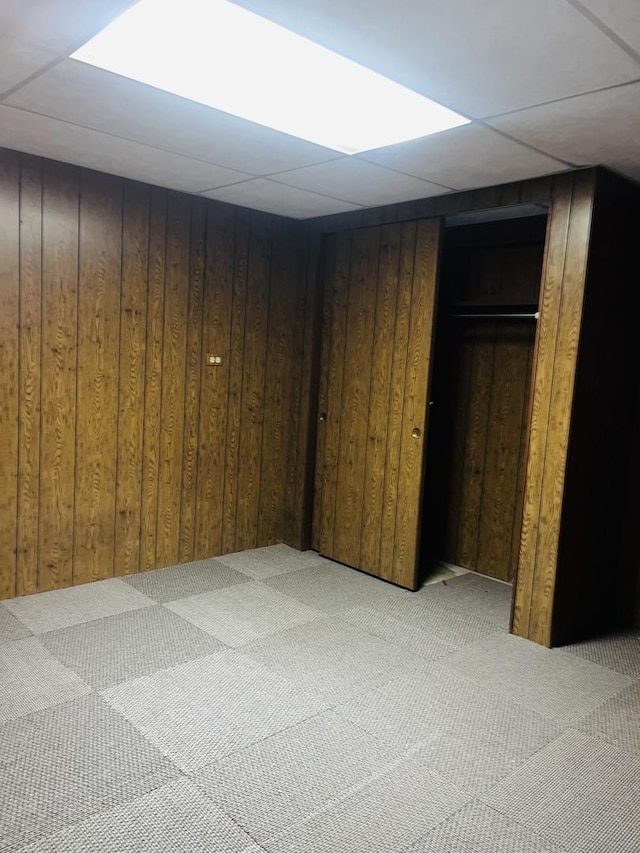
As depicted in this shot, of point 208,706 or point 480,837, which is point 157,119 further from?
point 480,837

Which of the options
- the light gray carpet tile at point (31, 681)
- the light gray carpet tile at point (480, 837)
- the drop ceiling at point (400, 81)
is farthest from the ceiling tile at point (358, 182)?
the light gray carpet tile at point (480, 837)

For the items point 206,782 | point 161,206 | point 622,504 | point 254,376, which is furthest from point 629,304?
point 206,782

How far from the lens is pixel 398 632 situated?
3582 millimetres

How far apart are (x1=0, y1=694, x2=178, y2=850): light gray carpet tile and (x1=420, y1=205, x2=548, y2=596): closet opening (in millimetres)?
2438

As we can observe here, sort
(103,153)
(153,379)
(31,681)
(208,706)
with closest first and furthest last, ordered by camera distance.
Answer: (208,706) < (31,681) < (103,153) < (153,379)

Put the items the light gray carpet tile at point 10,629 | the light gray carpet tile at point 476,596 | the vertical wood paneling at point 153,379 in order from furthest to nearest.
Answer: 1. the vertical wood paneling at point 153,379
2. the light gray carpet tile at point 476,596
3. the light gray carpet tile at point 10,629

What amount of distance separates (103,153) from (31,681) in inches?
97.3

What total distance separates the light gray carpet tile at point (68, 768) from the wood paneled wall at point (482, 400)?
2.75m

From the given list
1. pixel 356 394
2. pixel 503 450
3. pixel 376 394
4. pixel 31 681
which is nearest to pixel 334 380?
pixel 356 394

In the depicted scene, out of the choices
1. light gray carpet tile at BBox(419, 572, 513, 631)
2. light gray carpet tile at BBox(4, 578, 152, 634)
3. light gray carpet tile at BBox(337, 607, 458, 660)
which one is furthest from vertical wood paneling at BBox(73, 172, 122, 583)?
light gray carpet tile at BBox(419, 572, 513, 631)

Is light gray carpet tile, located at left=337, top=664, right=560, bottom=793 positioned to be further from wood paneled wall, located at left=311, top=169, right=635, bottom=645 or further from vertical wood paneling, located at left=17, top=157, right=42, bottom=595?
vertical wood paneling, located at left=17, top=157, right=42, bottom=595

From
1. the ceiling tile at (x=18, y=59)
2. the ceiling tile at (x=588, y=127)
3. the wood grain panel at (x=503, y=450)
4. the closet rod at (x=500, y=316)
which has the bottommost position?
the wood grain panel at (x=503, y=450)

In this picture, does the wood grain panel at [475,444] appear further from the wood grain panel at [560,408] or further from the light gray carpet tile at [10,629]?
the light gray carpet tile at [10,629]

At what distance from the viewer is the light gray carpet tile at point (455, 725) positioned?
2.46 metres
